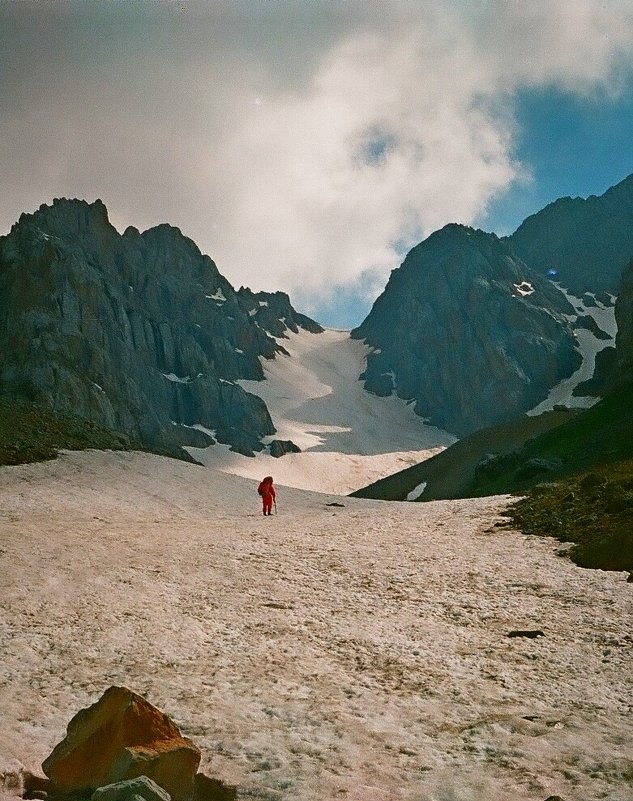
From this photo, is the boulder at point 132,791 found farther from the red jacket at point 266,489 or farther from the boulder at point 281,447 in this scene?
the boulder at point 281,447

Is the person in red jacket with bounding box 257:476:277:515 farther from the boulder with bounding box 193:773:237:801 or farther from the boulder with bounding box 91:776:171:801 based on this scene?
the boulder with bounding box 91:776:171:801

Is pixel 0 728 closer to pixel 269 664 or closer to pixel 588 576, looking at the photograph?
pixel 269 664

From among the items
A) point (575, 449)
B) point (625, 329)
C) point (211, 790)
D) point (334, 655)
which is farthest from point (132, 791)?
point (625, 329)

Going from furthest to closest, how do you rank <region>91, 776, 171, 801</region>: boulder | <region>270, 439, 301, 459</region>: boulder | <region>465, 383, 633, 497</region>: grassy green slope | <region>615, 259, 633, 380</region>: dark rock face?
<region>270, 439, 301, 459</region>: boulder < <region>615, 259, 633, 380</region>: dark rock face < <region>465, 383, 633, 497</region>: grassy green slope < <region>91, 776, 171, 801</region>: boulder

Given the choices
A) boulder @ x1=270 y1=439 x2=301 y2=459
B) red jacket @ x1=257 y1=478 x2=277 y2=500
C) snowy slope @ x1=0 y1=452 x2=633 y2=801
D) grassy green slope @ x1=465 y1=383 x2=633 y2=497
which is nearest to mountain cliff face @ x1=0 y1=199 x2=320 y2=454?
boulder @ x1=270 y1=439 x2=301 y2=459

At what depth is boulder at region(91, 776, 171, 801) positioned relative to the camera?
19.4 ft

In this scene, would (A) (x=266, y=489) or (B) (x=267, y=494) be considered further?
(A) (x=266, y=489)

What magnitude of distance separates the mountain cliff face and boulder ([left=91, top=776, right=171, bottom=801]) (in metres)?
48.1

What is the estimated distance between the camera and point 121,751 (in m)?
6.58

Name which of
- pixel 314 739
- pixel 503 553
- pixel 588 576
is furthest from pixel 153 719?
pixel 503 553

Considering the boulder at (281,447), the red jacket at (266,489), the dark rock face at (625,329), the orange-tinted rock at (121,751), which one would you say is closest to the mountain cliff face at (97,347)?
the boulder at (281,447)

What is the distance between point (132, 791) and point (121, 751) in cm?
68

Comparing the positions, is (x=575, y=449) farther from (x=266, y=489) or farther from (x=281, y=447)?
(x=281, y=447)

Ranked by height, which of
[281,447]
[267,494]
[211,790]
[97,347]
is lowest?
[211,790]
